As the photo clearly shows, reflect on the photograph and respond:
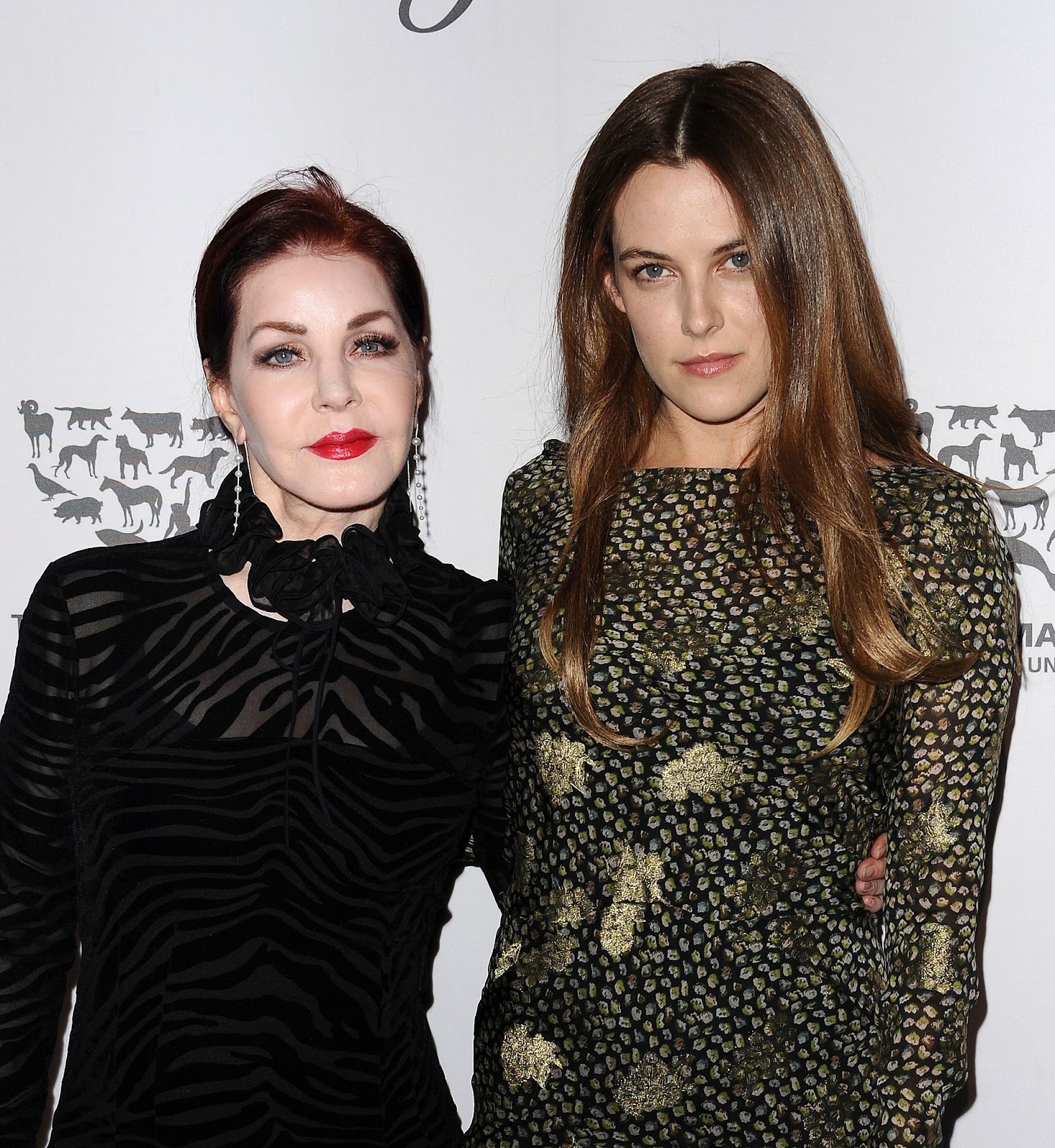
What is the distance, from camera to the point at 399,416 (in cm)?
154

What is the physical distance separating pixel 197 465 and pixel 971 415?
122cm

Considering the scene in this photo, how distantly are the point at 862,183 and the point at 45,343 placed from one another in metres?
1.29

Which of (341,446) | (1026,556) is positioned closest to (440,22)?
(341,446)

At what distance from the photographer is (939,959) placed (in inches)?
51.4

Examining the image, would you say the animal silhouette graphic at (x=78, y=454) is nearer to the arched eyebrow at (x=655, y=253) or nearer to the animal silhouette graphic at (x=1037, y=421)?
the arched eyebrow at (x=655, y=253)

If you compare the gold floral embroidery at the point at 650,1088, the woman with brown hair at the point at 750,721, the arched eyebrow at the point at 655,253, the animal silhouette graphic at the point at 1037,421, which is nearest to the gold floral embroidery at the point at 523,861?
the woman with brown hair at the point at 750,721

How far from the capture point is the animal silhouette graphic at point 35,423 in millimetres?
1833

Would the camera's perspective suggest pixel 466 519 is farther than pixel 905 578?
Yes

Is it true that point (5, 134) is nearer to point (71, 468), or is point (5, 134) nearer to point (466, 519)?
point (71, 468)

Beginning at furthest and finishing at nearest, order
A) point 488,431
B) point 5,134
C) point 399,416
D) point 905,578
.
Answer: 1. point 488,431
2. point 5,134
3. point 399,416
4. point 905,578

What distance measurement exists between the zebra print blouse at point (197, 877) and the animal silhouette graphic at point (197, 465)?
1.50 ft

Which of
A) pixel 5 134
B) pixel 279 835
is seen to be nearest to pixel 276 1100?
pixel 279 835

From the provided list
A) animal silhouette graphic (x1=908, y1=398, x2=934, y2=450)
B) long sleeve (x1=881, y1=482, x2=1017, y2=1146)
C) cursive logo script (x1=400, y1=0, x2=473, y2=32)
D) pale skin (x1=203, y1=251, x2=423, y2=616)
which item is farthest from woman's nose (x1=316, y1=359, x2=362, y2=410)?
animal silhouette graphic (x1=908, y1=398, x2=934, y2=450)

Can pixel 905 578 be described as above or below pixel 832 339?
below
